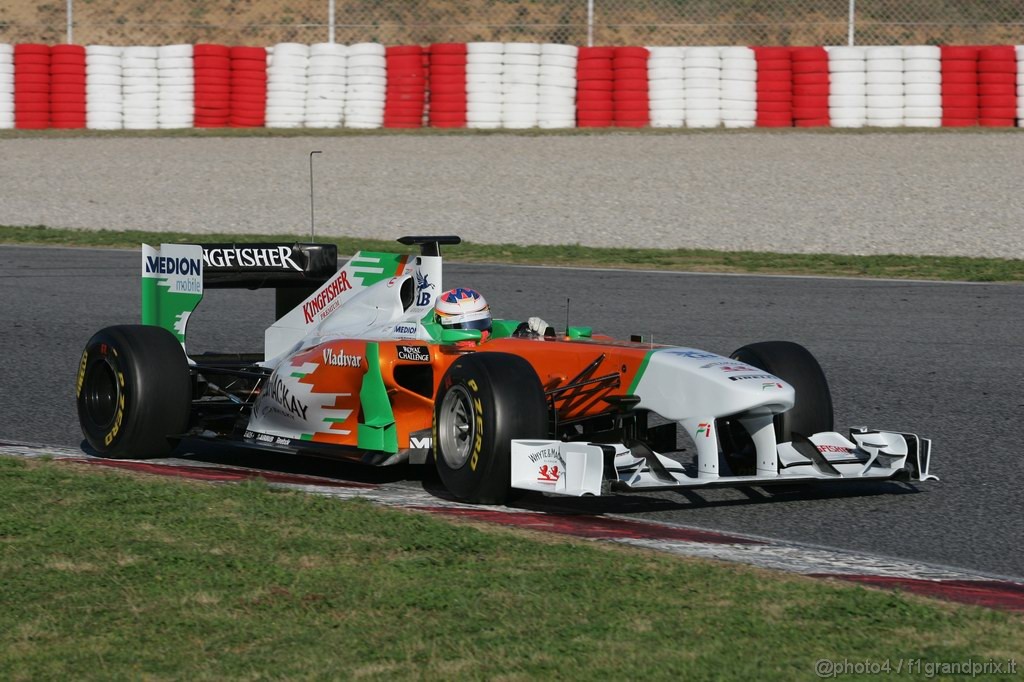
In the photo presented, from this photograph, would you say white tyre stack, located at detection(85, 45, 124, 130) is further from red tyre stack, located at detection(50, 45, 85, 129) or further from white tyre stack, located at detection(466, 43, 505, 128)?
white tyre stack, located at detection(466, 43, 505, 128)

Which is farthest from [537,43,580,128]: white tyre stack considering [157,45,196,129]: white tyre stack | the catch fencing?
[157,45,196,129]: white tyre stack

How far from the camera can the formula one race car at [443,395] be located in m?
6.20

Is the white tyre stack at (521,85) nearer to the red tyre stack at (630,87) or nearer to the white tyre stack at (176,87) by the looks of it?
the red tyre stack at (630,87)

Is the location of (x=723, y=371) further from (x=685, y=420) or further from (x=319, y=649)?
(x=319, y=649)

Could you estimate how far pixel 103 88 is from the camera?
25969mm

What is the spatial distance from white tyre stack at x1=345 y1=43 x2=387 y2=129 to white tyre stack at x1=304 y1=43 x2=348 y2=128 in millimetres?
131

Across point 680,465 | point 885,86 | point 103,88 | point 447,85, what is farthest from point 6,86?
point 680,465

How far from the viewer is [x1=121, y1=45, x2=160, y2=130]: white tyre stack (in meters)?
25.7

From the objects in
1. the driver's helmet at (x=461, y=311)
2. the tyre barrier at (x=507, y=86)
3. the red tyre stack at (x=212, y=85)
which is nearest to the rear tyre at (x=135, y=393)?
the driver's helmet at (x=461, y=311)

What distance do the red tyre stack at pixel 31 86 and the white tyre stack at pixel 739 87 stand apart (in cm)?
1116

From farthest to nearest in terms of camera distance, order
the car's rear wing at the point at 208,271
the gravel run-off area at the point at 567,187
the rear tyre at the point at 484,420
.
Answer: the gravel run-off area at the point at 567,187, the car's rear wing at the point at 208,271, the rear tyre at the point at 484,420

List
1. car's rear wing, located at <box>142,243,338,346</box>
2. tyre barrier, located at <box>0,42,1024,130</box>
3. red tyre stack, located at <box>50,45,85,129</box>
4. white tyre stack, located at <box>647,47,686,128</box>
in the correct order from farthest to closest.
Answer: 1. red tyre stack, located at <box>50,45,85,129</box>
2. white tyre stack, located at <box>647,47,686,128</box>
3. tyre barrier, located at <box>0,42,1024,130</box>
4. car's rear wing, located at <box>142,243,338,346</box>

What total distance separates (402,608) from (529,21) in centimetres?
2771

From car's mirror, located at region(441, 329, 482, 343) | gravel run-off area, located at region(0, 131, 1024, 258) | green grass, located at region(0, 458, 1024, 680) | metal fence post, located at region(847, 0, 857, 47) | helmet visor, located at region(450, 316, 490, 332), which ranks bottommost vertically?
green grass, located at region(0, 458, 1024, 680)
